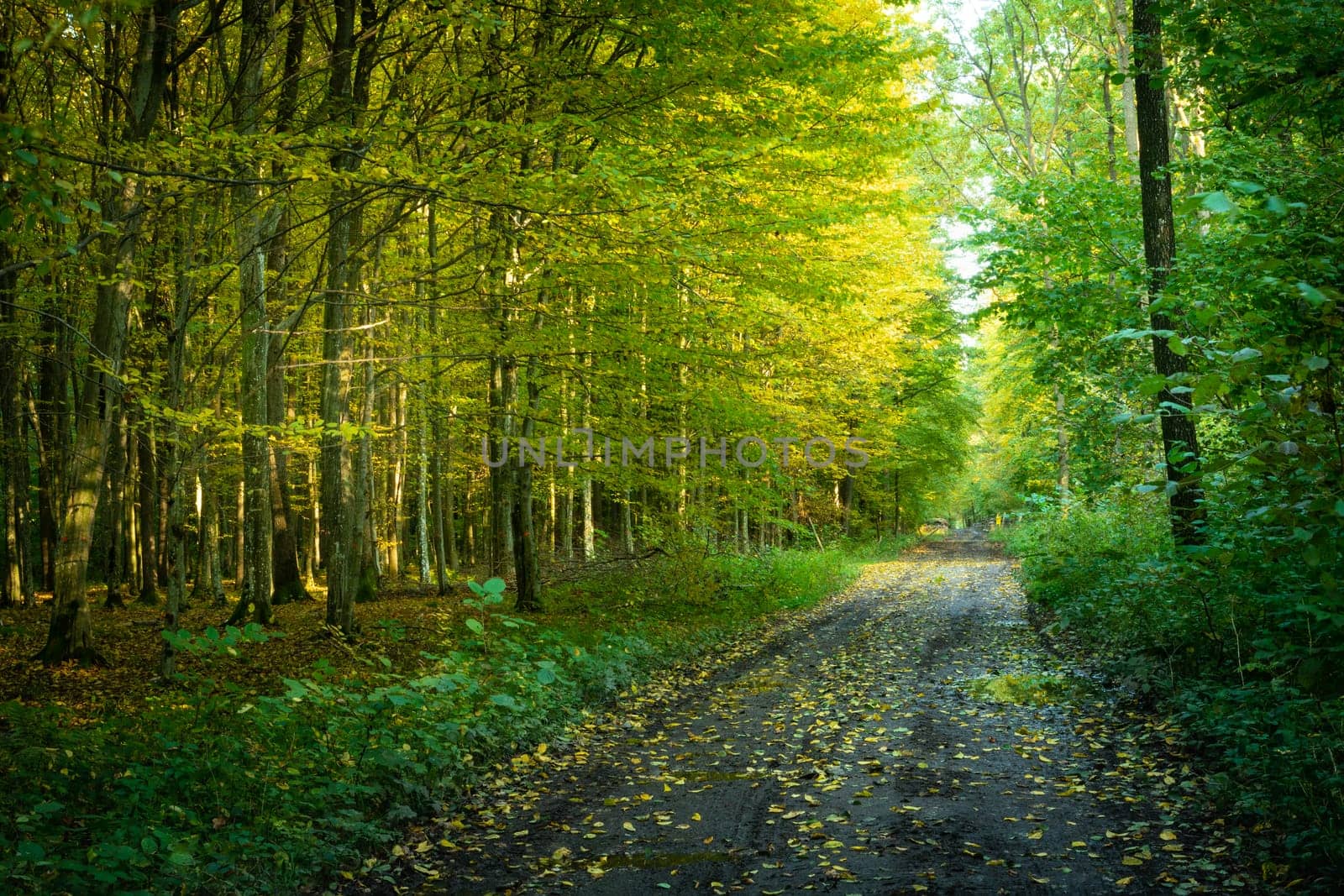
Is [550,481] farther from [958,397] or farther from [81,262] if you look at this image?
[958,397]

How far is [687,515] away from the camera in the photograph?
15797mm

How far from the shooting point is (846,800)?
223 inches

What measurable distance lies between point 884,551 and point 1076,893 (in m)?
32.4

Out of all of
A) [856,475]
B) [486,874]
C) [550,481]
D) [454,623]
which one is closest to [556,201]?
[486,874]

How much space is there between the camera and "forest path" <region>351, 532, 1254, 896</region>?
14.8 feet

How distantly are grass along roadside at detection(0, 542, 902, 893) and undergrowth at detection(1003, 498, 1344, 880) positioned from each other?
479cm

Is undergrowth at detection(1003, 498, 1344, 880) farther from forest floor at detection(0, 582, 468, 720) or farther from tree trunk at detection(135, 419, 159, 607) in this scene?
tree trunk at detection(135, 419, 159, 607)

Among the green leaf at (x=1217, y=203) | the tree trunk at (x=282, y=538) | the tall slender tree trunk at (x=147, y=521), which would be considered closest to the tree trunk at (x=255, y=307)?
the tree trunk at (x=282, y=538)

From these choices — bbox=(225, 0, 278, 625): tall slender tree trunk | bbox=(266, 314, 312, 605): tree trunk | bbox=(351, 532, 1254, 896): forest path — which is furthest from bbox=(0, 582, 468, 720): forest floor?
bbox=(351, 532, 1254, 896): forest path

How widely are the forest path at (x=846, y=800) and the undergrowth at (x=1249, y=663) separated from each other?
1.10 feet

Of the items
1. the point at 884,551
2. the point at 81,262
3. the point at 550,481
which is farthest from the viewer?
the point at 884,551

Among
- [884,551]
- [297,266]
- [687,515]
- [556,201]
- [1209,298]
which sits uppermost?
[297,266]

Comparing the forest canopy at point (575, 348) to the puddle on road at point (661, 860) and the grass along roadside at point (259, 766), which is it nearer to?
the grass along roadside at point (259, 766)

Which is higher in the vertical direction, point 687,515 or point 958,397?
point 958,397
